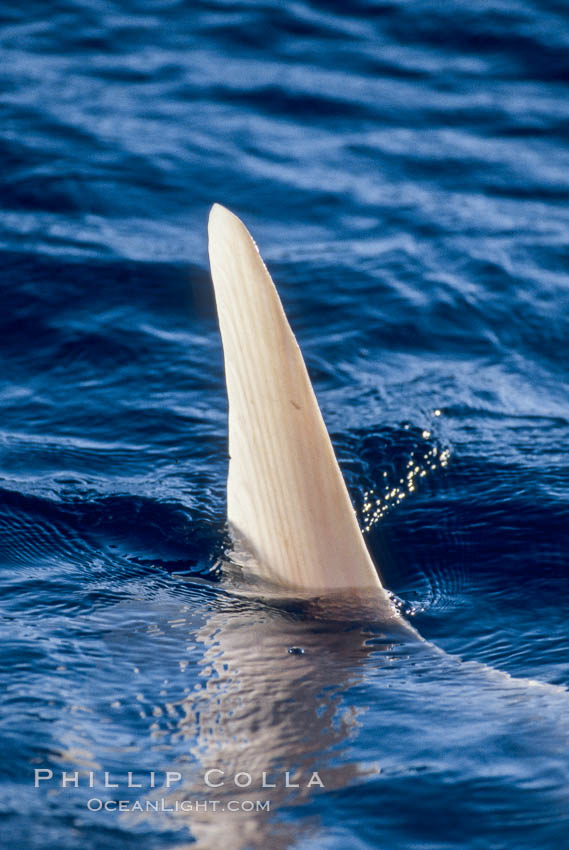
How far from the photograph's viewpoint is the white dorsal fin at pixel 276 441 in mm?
3670

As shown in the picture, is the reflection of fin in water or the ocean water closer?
the reflection of fin in water

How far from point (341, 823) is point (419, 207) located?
6.12 meters

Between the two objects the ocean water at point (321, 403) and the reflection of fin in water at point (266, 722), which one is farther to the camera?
the ocean water at point (321, 403)

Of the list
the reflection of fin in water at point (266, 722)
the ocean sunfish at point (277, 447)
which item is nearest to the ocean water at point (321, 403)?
the reflection of fin in water at point (266, 722)

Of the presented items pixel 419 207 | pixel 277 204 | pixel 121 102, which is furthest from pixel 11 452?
pixel 121 102

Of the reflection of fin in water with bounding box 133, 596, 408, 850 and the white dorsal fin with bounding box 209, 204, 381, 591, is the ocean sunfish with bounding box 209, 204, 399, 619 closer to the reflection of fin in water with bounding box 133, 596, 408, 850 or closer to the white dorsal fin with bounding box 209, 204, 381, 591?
the white dorsal fin with bounding box 209, 204, 381, 591

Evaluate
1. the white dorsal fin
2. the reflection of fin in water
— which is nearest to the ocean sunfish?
the white dorsal fin

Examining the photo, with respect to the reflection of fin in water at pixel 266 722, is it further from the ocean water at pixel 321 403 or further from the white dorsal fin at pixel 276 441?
the white dorsal fin at pixel 276 441

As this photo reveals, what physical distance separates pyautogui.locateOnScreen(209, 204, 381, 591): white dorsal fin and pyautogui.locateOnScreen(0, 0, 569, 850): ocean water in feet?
0.65

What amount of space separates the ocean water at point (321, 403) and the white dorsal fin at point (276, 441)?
0.65 feet

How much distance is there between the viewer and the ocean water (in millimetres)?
3178

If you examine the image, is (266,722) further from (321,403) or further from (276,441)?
(321,403)

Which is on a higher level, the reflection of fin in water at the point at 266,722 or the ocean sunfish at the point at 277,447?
the ocean sunfish at the point at 277,447

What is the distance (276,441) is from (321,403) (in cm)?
→ 232
